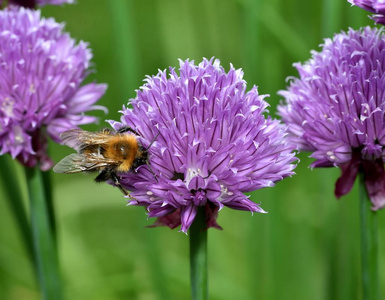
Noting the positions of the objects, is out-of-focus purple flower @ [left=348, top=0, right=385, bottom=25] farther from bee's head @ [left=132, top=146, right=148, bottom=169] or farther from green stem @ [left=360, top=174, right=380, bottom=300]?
bee's head @ [left=132, top=146, right=148, bottom=169]

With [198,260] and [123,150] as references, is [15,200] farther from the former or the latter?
[198,260]

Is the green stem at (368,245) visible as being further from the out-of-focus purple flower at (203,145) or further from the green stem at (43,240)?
the green stem at (43,240)

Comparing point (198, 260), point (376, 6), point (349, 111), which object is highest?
point (376, 6)

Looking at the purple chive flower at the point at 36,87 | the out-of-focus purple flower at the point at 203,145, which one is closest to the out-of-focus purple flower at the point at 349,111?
the out-of-focus purple flower at the point at 203,145

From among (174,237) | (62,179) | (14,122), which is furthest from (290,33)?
(62,179)

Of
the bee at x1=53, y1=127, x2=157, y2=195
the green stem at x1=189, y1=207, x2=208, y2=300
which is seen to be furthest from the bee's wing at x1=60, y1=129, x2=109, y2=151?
the green stem at x1=189, y1=207, x2=208, y2=300

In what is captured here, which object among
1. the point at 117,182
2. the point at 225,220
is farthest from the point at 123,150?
the point at 225,220
